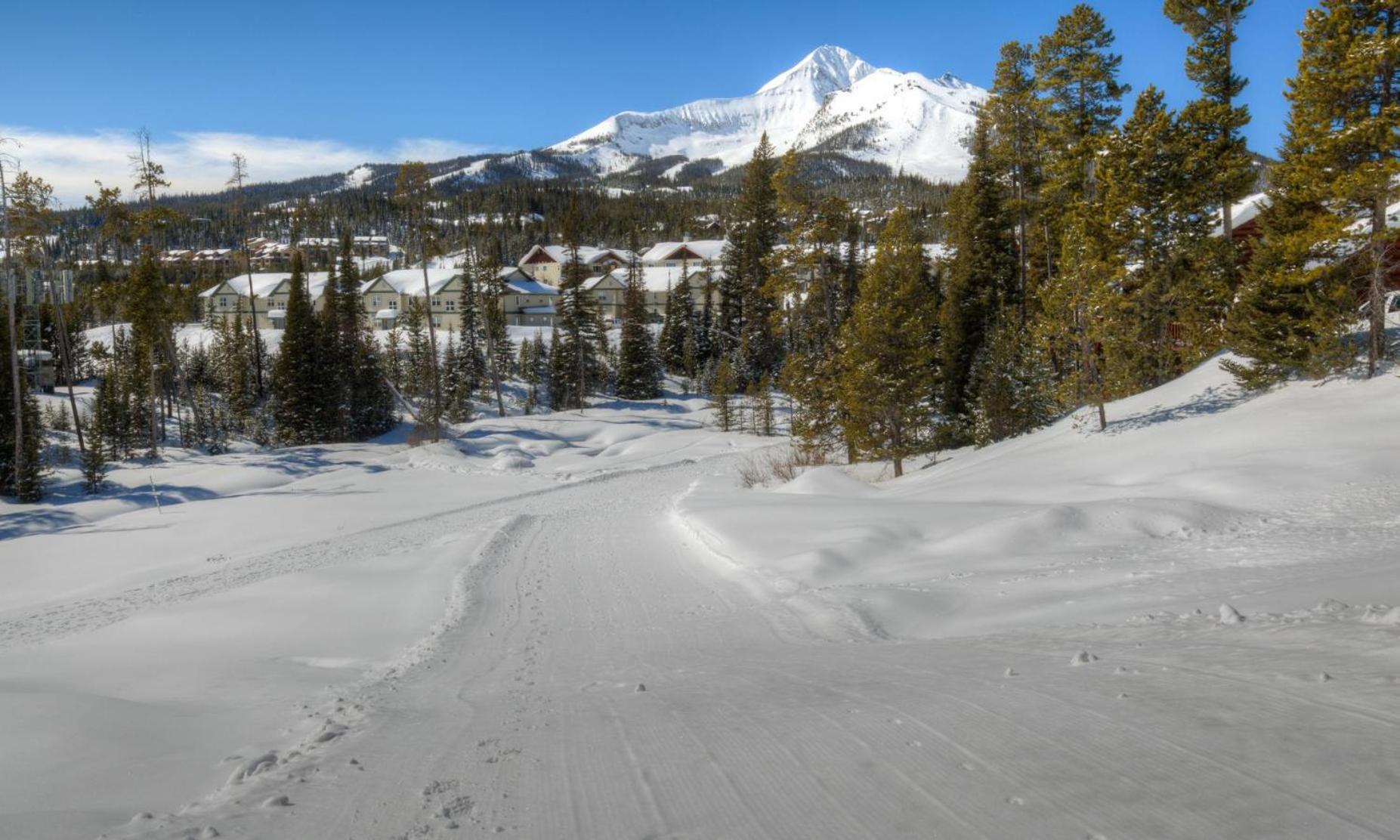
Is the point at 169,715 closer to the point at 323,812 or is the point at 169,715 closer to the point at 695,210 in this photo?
the point at 323,812

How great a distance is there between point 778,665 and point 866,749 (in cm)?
245

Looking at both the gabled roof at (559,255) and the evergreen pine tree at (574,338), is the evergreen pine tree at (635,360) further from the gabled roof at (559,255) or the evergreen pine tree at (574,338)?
the gabled roof at (559,255)

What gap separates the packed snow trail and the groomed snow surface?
0.02 metres

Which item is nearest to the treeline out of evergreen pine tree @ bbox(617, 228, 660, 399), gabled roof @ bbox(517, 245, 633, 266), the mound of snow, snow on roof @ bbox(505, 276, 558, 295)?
the mound of snow

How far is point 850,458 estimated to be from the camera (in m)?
24.0

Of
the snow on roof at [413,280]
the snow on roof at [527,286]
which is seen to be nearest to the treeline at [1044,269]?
the snow on roof at [413,280]

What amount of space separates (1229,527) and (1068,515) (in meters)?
1.99

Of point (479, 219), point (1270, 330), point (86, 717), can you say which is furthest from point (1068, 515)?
point (479, 219)

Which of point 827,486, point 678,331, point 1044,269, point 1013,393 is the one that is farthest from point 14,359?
point 678,331

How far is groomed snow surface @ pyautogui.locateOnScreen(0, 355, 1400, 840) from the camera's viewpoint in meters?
3.48

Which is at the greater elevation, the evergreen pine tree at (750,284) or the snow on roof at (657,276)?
the snow on roof at (657,276)

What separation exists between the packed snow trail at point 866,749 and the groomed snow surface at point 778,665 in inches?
0.9

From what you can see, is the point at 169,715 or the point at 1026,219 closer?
the point at 169,715

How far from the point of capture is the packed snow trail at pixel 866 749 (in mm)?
3205
